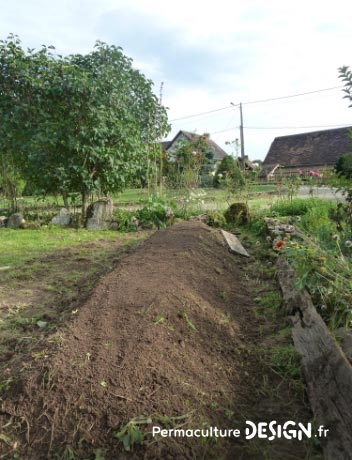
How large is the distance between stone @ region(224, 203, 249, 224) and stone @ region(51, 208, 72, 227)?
3.54m

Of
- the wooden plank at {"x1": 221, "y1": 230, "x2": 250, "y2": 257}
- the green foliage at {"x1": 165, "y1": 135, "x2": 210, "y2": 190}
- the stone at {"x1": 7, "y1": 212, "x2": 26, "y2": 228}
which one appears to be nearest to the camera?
the wooden plank at {"x1": 221, "y1": 230, "x2": 250, "y2": 257}

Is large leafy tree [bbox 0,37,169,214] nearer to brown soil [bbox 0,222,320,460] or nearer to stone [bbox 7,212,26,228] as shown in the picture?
stone [bbox 7,212,26,228]

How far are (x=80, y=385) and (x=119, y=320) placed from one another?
56 centimetres

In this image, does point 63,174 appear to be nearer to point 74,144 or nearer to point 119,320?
point 74,144

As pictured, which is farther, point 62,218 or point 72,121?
point 62,218

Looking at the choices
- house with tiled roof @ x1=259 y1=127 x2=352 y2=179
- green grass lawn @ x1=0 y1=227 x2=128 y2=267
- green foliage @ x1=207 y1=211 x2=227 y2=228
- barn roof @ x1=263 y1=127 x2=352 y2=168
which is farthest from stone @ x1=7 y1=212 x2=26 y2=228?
barn roof @ x1=263 y1=127 x2=352 y2=168

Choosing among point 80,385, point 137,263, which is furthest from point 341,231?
point 80,385

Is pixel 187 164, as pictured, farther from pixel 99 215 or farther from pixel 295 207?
pixel 295 207

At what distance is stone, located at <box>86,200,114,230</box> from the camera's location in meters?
7.62

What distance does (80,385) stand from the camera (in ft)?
5.37

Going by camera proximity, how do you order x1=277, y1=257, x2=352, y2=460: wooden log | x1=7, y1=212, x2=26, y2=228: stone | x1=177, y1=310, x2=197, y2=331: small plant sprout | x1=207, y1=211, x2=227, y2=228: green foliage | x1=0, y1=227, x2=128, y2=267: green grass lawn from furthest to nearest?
x1=7, y1=212, x2=26, y2=228: stone, x1=207, y1=211, x2=227, y2=228: green foliage, x1=0, y1=227, x2=128, y2=267: green grass lawn, x1=177, y1=310, x2=197, y2=331: small plant sprout, x1=277, y1=257, x2=352, y2=460: wooden log

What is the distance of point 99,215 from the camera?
764 cm

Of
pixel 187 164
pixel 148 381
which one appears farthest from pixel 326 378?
pixel 187 164

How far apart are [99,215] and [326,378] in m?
6.51
